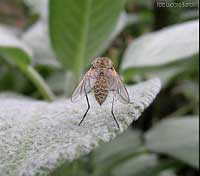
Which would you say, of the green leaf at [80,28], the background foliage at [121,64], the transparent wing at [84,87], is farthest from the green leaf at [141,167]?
the transparent wing at [84,87]

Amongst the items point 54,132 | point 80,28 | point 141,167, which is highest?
point 80,28

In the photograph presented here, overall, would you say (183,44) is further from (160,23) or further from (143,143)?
(160,23)

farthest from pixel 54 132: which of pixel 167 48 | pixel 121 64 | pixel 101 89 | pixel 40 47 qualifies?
pixel 40 47

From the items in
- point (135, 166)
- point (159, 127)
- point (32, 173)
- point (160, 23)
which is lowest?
point (135, 166)

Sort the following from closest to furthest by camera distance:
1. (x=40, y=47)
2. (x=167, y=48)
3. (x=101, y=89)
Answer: (x=101, y=89) < (x=167, y=48) < (x=40, y=47)

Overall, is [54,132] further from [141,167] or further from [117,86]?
[141,167]

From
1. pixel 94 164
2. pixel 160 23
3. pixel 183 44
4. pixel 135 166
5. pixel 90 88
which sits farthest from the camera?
pixel 160 23

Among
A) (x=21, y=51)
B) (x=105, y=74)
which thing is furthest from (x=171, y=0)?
(x=105, y=74)
